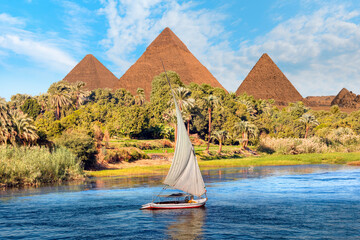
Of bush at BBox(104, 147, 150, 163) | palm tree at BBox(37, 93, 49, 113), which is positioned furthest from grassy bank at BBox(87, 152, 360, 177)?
palm tree at BBox(37, 93, 49, 113)

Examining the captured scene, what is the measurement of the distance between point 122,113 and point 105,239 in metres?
82.1

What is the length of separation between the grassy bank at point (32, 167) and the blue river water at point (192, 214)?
10.8 feet

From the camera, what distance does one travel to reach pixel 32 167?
41.6 m

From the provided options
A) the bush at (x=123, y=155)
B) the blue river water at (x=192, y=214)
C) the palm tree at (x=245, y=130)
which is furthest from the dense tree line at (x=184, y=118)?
the blue river water at (x=192, y=214)

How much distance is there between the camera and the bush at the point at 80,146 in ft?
188

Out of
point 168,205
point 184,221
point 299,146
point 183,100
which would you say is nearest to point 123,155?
point 183,100

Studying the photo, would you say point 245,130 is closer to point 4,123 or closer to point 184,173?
point 4,123

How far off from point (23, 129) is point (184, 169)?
106 ft

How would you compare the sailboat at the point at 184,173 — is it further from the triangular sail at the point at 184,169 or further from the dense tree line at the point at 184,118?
the dense tree line at the point at 184,118

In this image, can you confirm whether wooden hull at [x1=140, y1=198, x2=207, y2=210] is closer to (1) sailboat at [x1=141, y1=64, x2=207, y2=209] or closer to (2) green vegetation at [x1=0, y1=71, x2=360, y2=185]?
(1) sailboat at [x1=141, y1=64, x2=207, y2=209]

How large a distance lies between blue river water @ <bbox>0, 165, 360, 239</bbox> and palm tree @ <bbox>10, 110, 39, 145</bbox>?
564 inches

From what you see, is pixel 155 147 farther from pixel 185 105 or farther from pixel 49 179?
pixel 49 179

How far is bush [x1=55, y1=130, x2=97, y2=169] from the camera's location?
57438 millimetres

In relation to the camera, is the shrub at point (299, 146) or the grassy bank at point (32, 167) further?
the shrub at point (299, 146)
